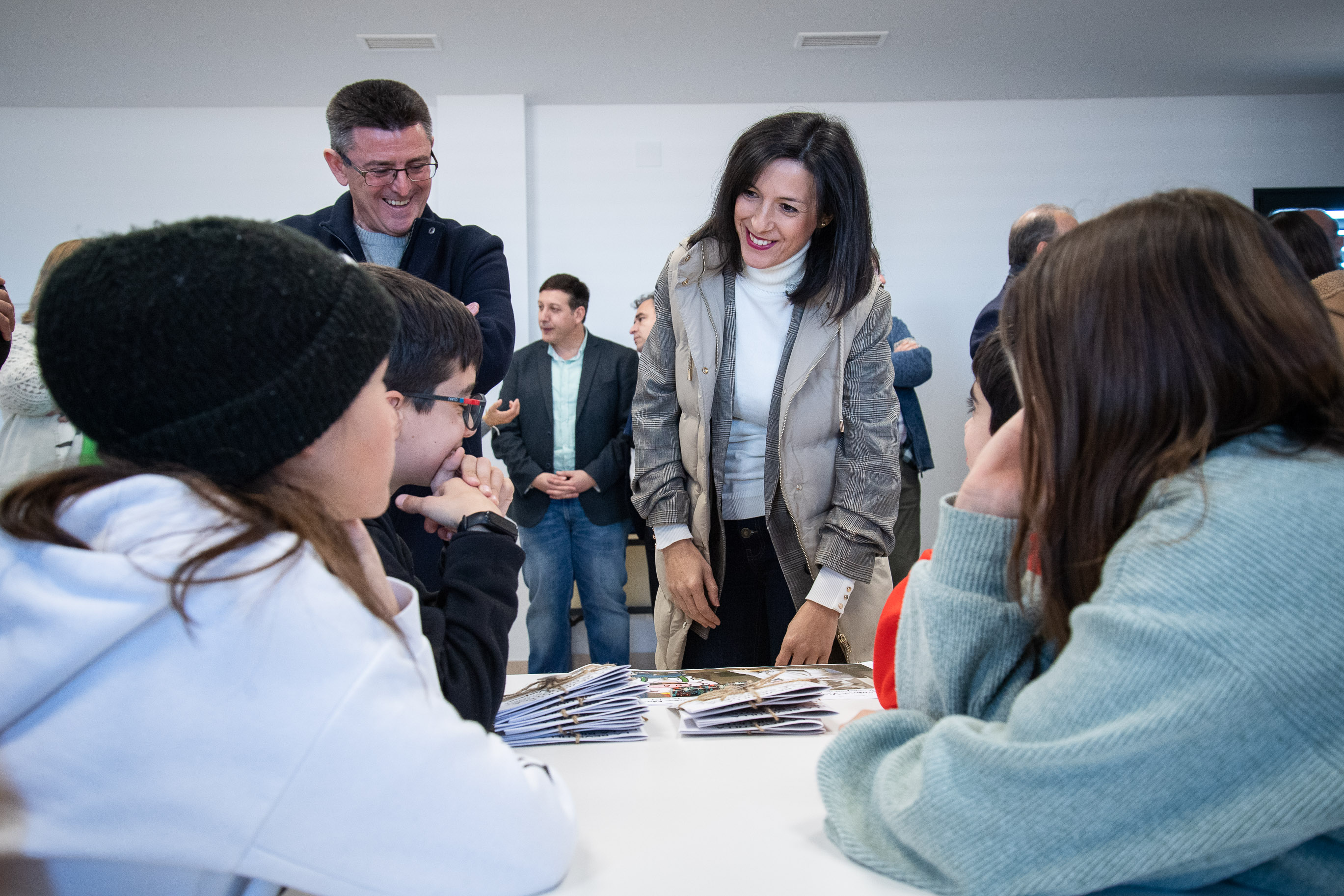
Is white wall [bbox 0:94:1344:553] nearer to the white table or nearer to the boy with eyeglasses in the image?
the boy with eyeglasses

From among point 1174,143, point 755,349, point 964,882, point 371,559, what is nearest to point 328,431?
point 371,559

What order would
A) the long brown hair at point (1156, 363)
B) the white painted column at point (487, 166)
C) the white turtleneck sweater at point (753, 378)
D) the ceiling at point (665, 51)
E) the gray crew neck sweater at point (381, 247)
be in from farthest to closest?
the white painted column at point (487, 166) → the ceiling at point (665, 51) → the gray crew neck sweater at point (381, 247) → the white turtleneck sweater at point (753, 378) → the long brown hair at point (1156, 363)

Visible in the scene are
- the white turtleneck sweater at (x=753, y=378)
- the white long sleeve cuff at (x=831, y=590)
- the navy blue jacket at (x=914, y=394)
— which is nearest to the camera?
the white long sleeve cuff at (x=831, y=590)

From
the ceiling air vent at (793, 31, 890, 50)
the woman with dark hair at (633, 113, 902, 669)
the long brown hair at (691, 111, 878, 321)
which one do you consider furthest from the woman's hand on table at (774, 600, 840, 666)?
the ceiling air vent at (793, 31, 890, 50)

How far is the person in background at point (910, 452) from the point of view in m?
3.81

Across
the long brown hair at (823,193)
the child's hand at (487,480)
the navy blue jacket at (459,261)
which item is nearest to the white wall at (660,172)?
the navy blue jacket at (459,261)

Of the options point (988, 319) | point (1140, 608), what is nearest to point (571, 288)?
point (988, 319)

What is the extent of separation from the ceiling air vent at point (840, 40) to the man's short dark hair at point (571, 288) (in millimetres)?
1574

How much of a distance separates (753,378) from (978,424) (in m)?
0.56

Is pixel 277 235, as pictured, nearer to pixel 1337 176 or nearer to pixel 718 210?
pixel 718 210

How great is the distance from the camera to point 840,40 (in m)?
4.29

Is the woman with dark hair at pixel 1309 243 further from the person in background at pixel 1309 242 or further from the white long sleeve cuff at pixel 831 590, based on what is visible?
the white long sleeve cuff at pixel 831 590

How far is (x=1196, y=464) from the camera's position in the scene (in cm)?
77

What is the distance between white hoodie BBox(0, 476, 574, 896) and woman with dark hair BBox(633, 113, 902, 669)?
1.22 m
